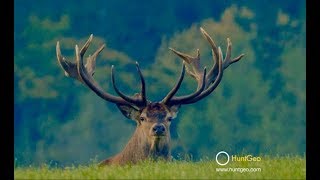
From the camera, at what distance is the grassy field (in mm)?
12023

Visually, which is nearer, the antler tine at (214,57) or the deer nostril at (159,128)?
the deer nostril at (159,128)

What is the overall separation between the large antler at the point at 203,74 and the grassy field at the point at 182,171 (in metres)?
1.22

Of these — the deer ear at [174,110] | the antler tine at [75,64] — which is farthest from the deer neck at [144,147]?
the antler tine at [75,64]

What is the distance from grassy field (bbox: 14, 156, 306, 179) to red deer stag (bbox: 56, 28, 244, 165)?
2.23 ft

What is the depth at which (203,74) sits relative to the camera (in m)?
14.4

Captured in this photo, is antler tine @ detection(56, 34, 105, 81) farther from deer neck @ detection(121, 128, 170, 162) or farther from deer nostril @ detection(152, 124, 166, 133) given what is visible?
deer nostril @ detection(152, 124, 166, 133)

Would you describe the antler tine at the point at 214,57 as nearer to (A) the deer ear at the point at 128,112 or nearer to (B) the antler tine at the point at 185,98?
(B) the antler tine at the point at 185,98

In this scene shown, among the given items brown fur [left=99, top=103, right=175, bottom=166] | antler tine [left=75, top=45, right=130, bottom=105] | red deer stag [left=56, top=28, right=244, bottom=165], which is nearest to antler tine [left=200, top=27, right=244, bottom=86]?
red deer stag [left=56, top=28, right=244, bottom=165]

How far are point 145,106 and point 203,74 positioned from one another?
1059mm

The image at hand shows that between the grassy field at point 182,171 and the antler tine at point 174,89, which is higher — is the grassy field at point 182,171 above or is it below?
below

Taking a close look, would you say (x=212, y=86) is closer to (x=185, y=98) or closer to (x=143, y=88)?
(x=185, y=98)

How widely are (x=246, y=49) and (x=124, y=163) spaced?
258cm

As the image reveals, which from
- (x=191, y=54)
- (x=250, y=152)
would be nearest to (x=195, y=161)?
(x=250, y=152)

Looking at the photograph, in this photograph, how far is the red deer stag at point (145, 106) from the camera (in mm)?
13969
